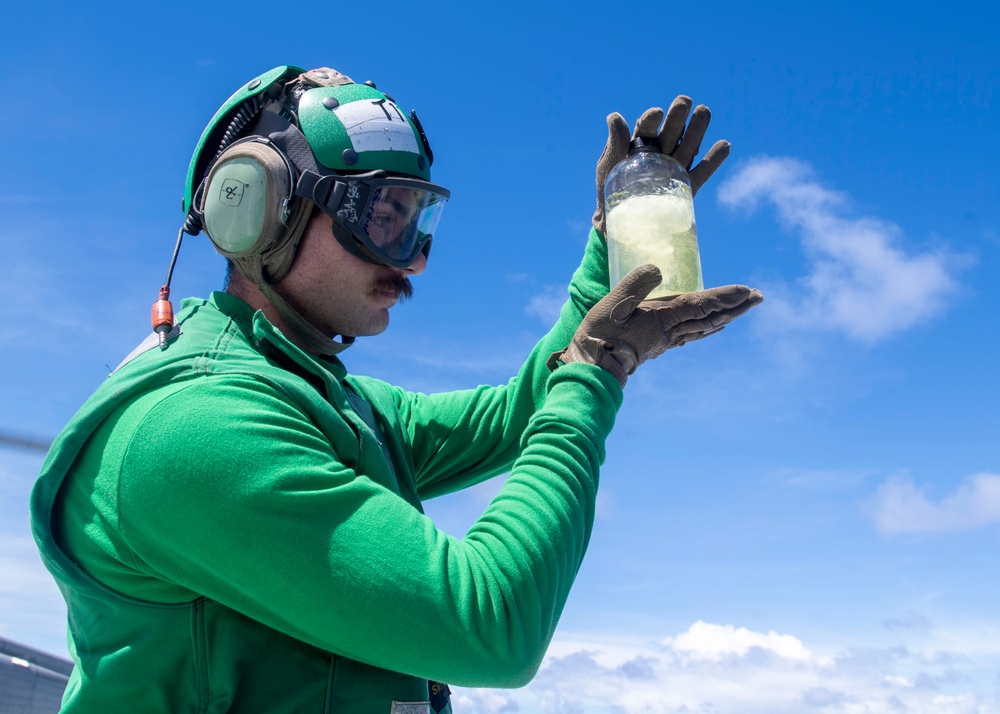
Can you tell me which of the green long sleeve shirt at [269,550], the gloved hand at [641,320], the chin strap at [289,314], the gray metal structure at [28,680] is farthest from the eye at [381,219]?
the gray metal structure at [28,680]

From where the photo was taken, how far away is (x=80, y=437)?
2389 mm

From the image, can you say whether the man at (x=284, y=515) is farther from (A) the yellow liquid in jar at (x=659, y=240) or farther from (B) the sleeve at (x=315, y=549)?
(A) the yellow liquid in jar at (x=659, y=240)

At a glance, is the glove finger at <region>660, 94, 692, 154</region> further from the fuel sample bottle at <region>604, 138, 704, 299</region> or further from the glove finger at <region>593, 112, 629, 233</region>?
the glove finger at <region>593, 112, 629, 233</region>

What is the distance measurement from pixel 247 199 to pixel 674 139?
5.91 feet

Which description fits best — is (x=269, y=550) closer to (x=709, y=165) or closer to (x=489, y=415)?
(x=489, y=415)

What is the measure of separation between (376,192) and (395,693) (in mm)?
1693

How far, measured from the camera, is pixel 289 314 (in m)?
Result: 3.20

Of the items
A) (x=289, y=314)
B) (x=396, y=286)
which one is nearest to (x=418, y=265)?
(x=396, y=286)

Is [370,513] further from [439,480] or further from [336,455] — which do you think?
[439,480]

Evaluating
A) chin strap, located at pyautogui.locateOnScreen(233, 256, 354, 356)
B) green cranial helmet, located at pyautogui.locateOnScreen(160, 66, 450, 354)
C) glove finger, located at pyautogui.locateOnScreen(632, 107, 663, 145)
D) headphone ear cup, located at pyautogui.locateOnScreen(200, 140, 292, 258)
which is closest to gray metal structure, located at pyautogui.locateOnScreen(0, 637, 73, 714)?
green cranial helmet, located at pyautogui.locateOnScreen(160, 66, 450, 354)

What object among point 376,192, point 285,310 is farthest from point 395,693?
point 376,192

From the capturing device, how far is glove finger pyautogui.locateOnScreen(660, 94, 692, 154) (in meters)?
3.71

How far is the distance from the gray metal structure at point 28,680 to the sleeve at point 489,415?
5.66 metres

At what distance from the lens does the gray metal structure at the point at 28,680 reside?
7594mm
